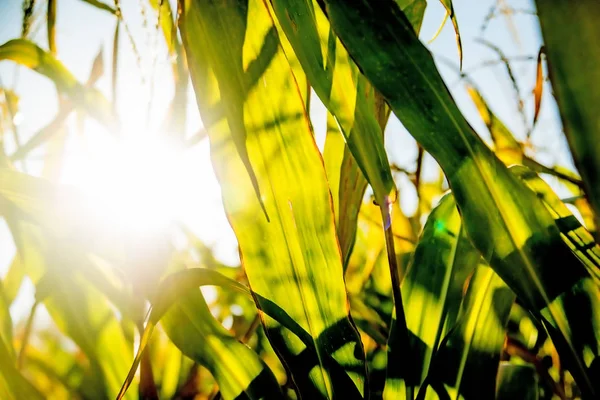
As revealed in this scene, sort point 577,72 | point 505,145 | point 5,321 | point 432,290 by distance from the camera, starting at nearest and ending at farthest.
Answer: point 577,72 < point 432,290 < point 5,321 < point 505,145

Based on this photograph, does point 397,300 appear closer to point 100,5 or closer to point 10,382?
point 10,382

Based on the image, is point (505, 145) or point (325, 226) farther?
point (505, 145)

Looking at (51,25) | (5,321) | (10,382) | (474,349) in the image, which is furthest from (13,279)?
(474,349)

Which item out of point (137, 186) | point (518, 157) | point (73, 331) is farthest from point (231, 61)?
point (518, 157)

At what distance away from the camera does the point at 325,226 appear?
27cm

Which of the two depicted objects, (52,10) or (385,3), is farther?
(52,10)

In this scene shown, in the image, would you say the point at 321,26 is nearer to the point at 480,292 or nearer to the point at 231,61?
the point at 231,61

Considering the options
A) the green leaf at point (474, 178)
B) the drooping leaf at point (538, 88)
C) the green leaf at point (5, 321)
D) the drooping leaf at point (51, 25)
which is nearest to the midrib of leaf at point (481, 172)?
the green leaf at point (474, 178)

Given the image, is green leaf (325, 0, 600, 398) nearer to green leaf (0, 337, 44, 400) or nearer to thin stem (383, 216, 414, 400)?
thin stem (383, 216, 414, 400)

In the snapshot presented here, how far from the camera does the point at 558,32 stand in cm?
19

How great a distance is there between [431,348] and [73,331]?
1.08 ft

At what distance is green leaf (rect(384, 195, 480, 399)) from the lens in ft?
1.01

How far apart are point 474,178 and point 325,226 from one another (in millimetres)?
101

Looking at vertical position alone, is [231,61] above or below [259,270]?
above
